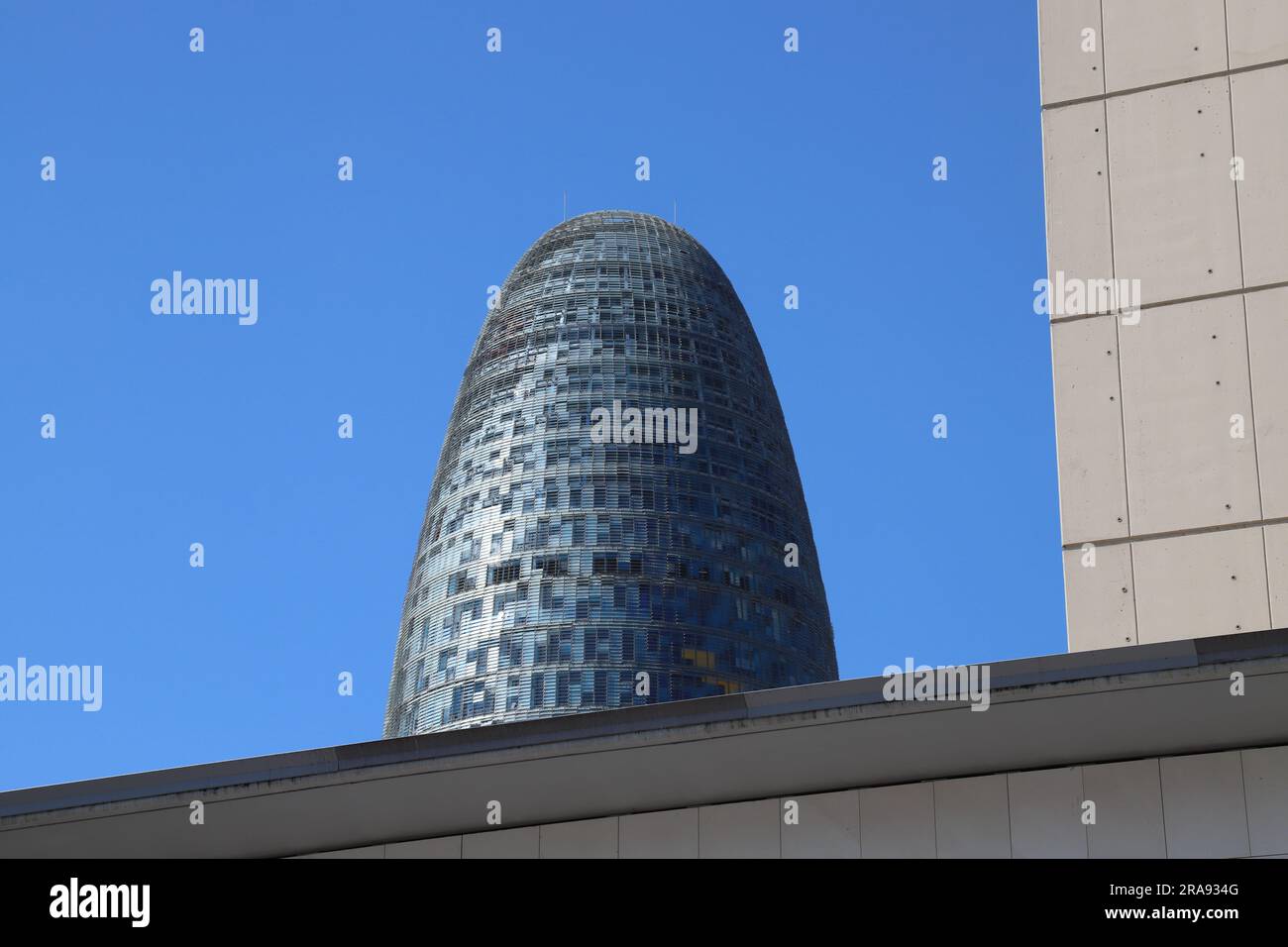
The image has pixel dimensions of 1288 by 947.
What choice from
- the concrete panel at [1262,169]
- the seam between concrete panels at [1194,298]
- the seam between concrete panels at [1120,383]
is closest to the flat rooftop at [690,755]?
the seam between concrete panels at [1120,383]

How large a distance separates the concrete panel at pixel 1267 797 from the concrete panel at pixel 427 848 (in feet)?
15.5

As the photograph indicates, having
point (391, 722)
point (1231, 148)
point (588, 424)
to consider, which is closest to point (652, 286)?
point (588, 424)

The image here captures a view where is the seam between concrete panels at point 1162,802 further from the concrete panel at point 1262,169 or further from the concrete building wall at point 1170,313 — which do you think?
the concrete panel at point 1262,169

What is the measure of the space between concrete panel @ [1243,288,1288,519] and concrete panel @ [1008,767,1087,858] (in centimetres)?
→ 375

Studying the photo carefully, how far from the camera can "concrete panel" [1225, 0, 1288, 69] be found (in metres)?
13.5

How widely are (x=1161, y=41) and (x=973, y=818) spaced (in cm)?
747

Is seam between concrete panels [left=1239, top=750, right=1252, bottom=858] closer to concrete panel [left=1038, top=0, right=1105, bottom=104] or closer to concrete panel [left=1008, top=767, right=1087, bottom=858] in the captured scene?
concrete panel [left=1008, top=767, right=1087, bottom=858]

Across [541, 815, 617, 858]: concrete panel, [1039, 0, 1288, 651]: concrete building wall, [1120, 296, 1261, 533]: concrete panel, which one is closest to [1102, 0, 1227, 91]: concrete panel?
[1039, 0, 1288, 651]: concrete building wall

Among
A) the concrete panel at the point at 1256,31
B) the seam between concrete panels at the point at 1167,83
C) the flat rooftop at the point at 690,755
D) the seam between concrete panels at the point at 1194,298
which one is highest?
the concrete panel at the point at 1256,31

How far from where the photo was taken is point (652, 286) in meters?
152

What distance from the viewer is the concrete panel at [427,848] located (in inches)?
412

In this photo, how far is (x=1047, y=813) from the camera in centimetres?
Answer: 963
